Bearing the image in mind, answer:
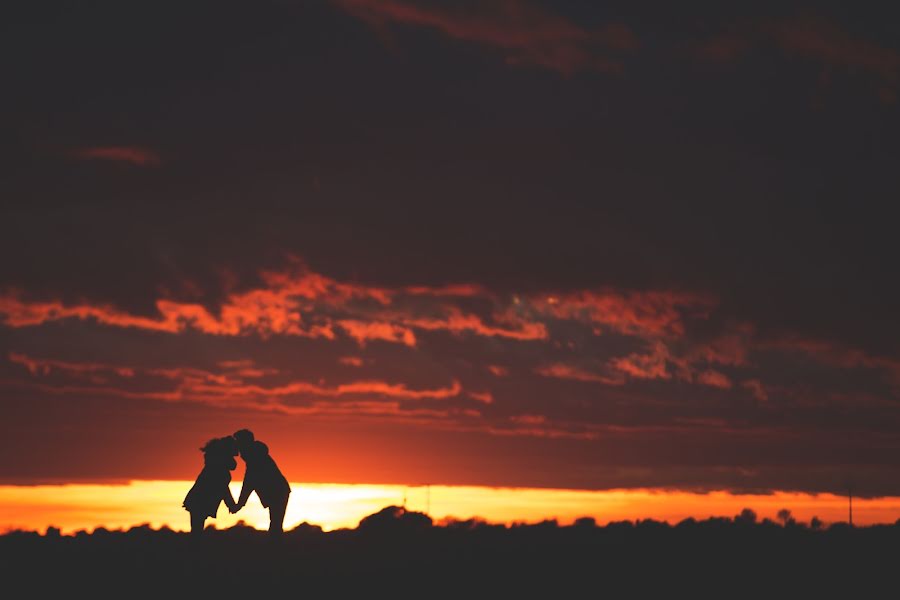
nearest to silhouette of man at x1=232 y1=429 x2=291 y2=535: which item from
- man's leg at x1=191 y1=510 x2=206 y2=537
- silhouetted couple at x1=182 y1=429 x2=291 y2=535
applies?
silhouetted couple at x1=182 y1=429 x2=291 y2=535

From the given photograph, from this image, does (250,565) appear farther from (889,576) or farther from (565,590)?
(889,576)

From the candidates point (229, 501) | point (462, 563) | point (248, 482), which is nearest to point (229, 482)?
point (229, 501)

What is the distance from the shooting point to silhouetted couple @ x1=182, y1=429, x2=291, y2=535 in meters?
32.7

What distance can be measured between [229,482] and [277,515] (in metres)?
1.63

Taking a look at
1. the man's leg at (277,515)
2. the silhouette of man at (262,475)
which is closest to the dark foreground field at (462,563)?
the man's leg at (277,515)

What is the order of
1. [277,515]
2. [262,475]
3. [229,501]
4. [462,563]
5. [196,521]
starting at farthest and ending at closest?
1. [229,501]
2. [196,521]
3. [277,515]
4. [262,475]
5. [462,563]

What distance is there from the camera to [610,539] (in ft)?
129

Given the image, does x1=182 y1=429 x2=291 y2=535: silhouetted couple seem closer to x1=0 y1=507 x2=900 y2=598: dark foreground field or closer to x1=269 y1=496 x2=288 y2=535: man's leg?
x1=269 y1=496 x2=288 y2=535: man's leg

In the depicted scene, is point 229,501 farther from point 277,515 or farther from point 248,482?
point 277,515

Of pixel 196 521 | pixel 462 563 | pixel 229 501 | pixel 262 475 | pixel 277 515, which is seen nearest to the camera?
pixel 462 563

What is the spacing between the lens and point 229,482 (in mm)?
33719

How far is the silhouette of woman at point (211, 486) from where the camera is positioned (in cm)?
3331

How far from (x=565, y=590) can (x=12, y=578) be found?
11.8 metres

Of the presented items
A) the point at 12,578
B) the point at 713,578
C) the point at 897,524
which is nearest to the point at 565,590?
the point at 713,578
